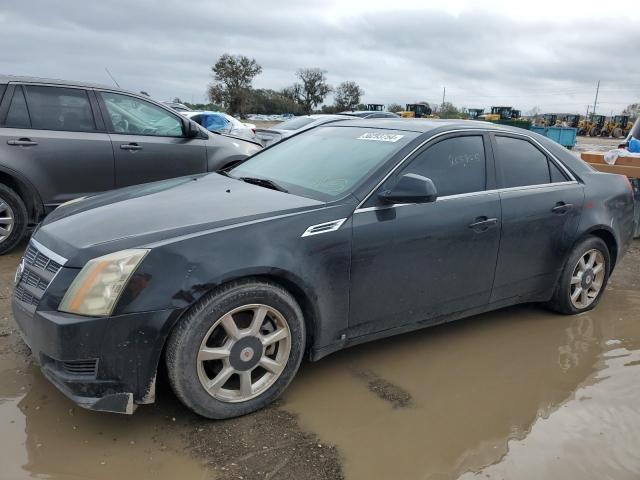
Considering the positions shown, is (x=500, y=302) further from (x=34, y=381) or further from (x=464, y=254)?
(x=34, y=381)

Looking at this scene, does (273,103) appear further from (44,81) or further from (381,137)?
(381,137)

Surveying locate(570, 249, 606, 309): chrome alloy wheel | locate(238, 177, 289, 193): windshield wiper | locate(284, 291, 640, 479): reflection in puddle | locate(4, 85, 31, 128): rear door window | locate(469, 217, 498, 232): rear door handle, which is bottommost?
locate(284, 291, 640, 479): reflection in puddle

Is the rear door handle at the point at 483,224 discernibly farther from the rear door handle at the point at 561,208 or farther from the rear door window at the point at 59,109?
the rear door window at the point at 59,109

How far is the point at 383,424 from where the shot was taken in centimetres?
301

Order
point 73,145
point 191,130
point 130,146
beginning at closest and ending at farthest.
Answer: point 73,145 < point 130,146 < point 191,130

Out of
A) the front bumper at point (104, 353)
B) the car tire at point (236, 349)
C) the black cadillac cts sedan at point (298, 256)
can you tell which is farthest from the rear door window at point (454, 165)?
the front bumper at point (104, 353)

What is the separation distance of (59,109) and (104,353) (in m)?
4.16

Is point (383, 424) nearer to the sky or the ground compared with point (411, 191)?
nearer to the ground

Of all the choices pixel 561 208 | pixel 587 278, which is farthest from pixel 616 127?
pixel 561 208

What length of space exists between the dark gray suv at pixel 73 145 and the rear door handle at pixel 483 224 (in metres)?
3.95

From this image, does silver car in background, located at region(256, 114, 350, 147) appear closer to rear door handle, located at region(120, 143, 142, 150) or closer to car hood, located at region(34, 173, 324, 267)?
rear door handle, located at region(120, 143, 142, 150)

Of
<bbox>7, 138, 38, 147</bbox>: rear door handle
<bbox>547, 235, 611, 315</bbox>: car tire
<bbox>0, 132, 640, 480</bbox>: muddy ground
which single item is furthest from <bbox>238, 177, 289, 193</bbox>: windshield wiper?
<bbox>7, 138, 38, 147</bbox>: rear door handle

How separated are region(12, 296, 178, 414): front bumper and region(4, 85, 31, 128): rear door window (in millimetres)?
3690

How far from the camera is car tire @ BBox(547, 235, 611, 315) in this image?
175 inches
